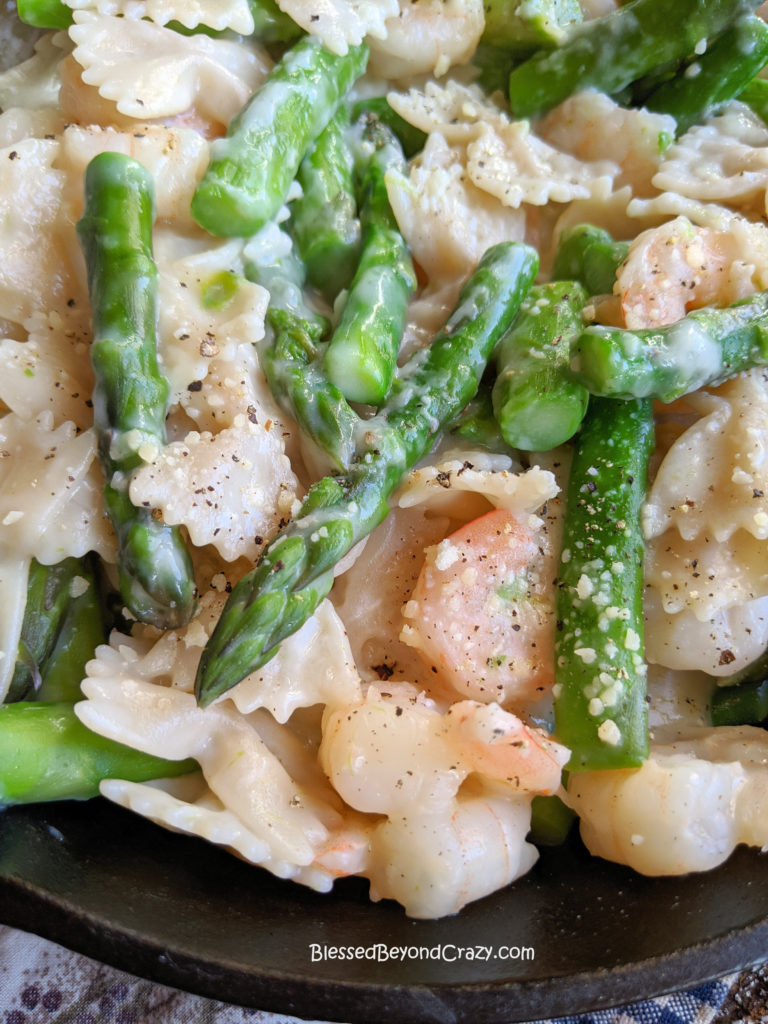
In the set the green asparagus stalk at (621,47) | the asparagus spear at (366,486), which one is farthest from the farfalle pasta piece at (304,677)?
the green asparagus stalk at (621,47)

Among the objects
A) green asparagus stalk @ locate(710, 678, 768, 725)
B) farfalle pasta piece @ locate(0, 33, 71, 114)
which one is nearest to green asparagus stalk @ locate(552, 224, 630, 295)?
green asparagus stalk @ locate(710, 678, 768, 725)

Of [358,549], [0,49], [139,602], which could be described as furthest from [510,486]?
[0,49]

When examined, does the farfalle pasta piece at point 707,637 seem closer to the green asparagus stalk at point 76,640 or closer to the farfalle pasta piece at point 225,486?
the farfalle pasta piece at point 225,486

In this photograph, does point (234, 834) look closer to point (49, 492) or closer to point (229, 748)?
point (229, 748)

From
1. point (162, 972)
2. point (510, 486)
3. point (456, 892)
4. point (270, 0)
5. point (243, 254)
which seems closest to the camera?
point (162, 972)

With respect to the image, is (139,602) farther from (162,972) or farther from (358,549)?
(162,972)

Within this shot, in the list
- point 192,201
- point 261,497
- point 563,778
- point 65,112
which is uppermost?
point 65,112

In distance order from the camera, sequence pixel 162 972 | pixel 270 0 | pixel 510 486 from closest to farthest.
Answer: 1. pixel 162 972
2. pixel 510 486
3. pixel 270 0
